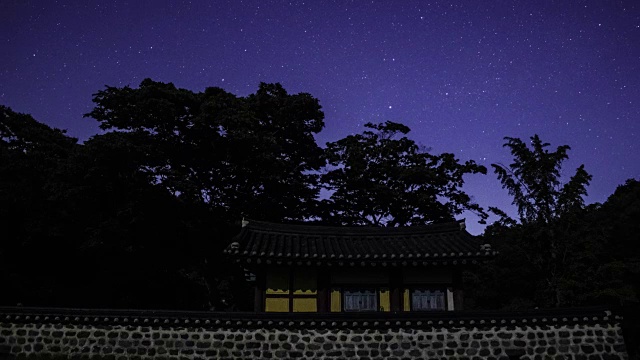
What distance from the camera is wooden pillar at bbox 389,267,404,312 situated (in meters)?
17.5

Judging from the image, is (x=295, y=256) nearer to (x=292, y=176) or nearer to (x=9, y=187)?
(x=292, y=176)

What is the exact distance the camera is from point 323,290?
17.6m

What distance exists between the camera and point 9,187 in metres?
25.5

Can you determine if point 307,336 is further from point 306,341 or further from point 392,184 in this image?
point 392,184

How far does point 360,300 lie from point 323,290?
5.09 ft

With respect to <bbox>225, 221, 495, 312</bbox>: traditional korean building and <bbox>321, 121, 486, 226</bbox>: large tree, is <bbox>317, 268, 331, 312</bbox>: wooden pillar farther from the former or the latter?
<bbox>321, 121, 486, 226</bbox>: large tree

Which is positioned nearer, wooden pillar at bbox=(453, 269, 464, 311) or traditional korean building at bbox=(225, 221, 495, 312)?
traditional korean building at bbox=(225, 221, 495, 312)

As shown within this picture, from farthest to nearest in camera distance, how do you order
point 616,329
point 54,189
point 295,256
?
point 54,189 → point 295,256 → point 616,329

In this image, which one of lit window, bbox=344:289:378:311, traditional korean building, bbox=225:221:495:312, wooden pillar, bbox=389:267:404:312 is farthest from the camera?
lit window, bbox=344:289:378:311

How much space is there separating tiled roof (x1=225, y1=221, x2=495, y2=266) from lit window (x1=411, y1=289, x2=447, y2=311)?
1434mm

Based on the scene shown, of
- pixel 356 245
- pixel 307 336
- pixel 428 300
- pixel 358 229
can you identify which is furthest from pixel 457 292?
pixel 307 336

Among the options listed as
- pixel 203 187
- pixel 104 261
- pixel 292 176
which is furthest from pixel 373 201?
pixel 104 261

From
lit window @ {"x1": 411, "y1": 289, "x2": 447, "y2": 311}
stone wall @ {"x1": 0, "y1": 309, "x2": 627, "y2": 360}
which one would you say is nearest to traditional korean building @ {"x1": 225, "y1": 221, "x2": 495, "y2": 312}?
lit window @ {"x1": 411, "y1": 289, "x2": 447, "y2": 311}

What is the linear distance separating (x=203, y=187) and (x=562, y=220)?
22.5 meters
